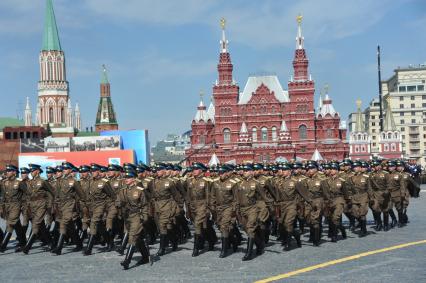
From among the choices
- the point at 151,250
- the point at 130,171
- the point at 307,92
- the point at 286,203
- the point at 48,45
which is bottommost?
the point at 151,250

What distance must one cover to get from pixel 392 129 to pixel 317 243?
84773 mm

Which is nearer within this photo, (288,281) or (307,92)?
(288,281)

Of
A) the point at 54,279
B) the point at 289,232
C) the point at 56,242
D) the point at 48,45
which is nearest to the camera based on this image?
the point at 54,279

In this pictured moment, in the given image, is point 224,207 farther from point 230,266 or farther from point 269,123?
point 269,123

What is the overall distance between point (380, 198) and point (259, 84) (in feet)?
236

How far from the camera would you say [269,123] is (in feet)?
Answer: 282

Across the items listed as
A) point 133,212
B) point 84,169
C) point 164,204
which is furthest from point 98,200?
point 133,212

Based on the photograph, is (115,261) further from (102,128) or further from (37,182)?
(102,128)

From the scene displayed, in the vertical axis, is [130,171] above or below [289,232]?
above

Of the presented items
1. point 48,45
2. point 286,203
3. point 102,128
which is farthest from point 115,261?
point 102,128

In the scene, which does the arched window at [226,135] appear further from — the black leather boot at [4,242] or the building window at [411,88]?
the black leather boot at [4,242]

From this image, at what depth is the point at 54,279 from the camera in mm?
11164

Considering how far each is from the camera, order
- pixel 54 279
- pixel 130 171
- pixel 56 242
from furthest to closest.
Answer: pixel 56 242, pixel 130 171, pixel 54 279

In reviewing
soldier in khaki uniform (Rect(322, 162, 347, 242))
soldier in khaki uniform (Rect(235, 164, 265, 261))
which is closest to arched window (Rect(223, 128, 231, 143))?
soldier in khaki uniform (Rect(322, 162, 347, 242))
